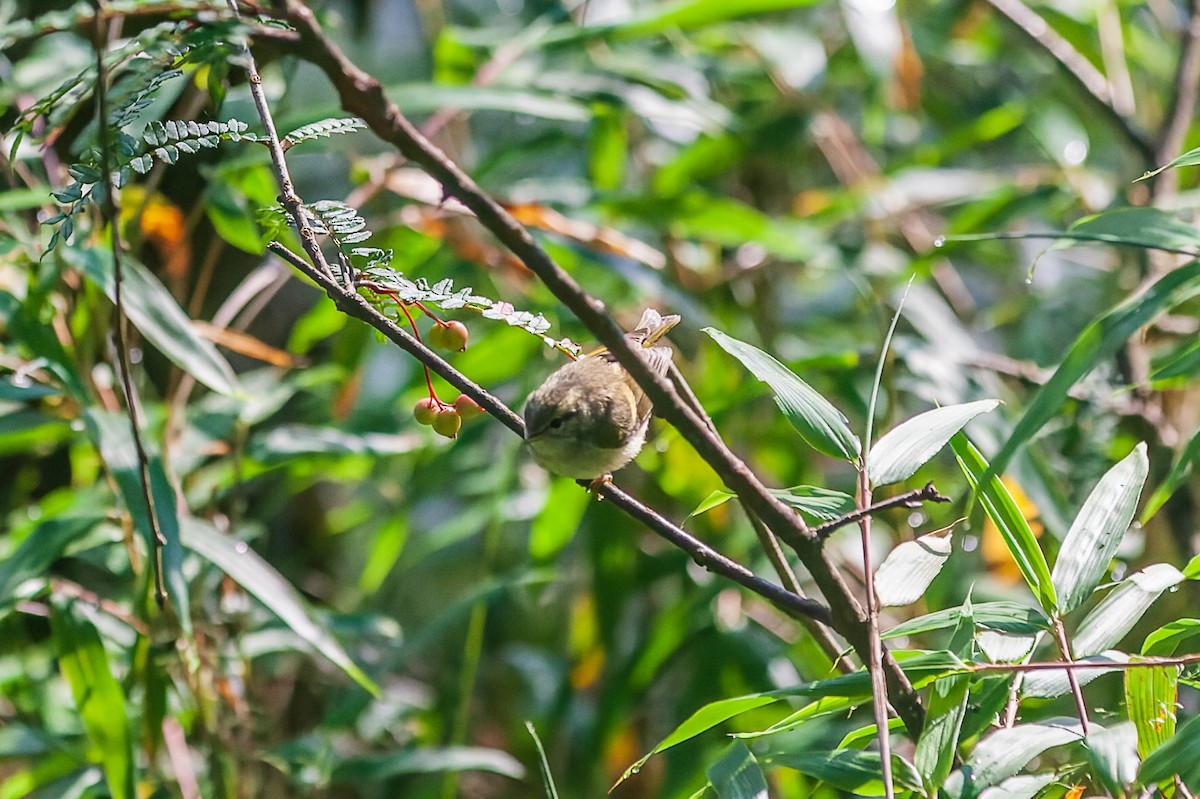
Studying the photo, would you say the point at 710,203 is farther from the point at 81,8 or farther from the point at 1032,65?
the point at 1032,65

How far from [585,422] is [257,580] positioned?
402 mm

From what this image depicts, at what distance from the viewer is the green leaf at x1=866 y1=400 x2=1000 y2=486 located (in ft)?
2.61

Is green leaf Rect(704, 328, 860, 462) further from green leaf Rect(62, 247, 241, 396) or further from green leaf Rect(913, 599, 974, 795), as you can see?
green leaf Rect(62, 247, 241, 396)

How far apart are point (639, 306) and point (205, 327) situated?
0.80m

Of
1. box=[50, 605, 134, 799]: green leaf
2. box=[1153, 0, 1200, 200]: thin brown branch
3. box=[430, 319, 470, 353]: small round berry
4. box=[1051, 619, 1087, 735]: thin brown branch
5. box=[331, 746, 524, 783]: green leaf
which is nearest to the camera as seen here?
box=[1051, 619, 1087, 735]: thin brown branch

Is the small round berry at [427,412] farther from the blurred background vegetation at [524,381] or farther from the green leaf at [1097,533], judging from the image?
the green leaf at [1097,533]

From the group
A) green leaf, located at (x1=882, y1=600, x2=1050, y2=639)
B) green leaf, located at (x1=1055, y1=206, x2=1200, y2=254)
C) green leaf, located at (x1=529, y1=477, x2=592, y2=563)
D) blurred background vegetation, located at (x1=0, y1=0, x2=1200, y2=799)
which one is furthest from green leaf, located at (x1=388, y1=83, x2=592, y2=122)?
green leaf, located at (x1=882, y1=600, x2=1050, y2=639)

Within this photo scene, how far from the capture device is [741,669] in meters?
1.61

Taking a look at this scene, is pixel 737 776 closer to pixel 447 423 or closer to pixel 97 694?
pixel 447 423

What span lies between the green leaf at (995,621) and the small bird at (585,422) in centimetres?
41

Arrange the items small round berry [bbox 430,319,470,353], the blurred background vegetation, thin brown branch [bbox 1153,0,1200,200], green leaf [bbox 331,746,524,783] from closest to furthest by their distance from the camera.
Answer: small round berry [bbox 430,319,470,353]
the blurred background vegetation
green leaf [bbox 331,746,524,783]
thin brown branch [bbox 1153,0,1200,200]

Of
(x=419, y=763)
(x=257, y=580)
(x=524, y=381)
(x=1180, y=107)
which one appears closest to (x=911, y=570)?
(x=257, y=580)

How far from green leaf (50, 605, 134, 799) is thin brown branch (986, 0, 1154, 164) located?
5.07 feet

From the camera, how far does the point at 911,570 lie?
0.82m
